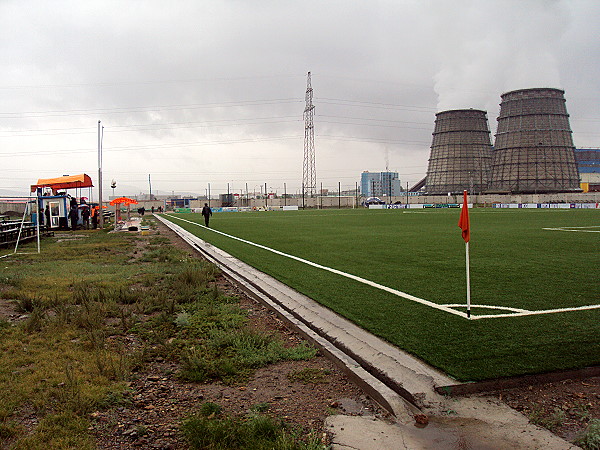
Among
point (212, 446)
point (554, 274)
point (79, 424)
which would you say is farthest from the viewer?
point (554, 274)

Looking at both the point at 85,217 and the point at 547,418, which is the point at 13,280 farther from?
the point at 85,217

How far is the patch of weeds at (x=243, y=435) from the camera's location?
10.9 ft

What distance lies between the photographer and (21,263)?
45.1 feet

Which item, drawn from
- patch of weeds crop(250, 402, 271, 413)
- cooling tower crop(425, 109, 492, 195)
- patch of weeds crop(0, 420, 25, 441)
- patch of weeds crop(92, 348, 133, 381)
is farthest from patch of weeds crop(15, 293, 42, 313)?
cooling tower crop(425, 109, 492, 195)

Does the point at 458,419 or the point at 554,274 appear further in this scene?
the point at 554,274

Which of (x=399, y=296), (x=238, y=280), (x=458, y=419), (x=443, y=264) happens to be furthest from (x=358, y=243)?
(x=458, y=419)

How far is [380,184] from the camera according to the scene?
178 meters

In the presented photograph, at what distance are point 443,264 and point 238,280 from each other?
4.77 meters

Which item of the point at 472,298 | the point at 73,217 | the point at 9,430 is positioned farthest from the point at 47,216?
the point at 9,430

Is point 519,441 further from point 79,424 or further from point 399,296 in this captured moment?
point 399,296

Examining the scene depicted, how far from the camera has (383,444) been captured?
11.2 ft

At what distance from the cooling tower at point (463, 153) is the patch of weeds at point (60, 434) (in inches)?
4206

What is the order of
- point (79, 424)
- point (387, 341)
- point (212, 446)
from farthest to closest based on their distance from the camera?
point (387, 341), point (79, 424), point (212, 446)

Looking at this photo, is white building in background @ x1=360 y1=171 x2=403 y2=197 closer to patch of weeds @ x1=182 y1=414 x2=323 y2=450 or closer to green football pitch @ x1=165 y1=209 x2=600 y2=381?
green football pitch @ x1=165 y1=209 x2=600 y2=381
